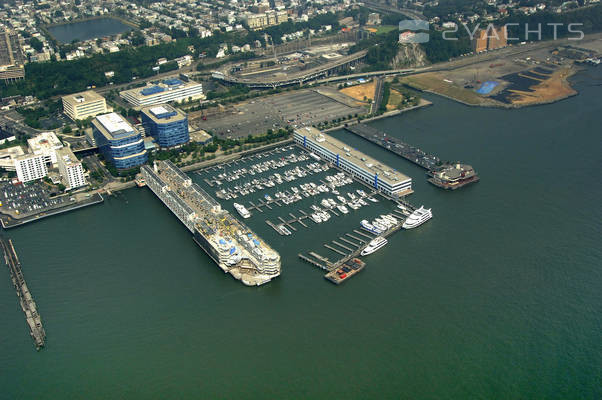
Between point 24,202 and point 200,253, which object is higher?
point 24,202

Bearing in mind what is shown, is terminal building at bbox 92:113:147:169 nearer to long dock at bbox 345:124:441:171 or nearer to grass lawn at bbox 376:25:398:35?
long dock at bbox 345:124:441:171

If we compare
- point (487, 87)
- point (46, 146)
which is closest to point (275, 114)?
point (46, 146)

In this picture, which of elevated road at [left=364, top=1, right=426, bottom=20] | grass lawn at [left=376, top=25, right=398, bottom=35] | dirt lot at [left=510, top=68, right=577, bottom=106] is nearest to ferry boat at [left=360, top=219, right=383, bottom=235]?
dirt lot at [left=510, top=68, right=577, bottom=106]

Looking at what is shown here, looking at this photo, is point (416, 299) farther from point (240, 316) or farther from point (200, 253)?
point (200, 253)

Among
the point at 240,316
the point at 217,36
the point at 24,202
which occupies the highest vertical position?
the point at 217,36

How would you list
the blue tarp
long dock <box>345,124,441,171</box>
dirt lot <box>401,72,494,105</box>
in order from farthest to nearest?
the blue tarp, dirt lot <box>401,72,494,105</box>, long dock <box>345,124,441,171</box>

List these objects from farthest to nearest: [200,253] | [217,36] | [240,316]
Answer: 1. [217,36]
2. [200,253]
3. [240,316]

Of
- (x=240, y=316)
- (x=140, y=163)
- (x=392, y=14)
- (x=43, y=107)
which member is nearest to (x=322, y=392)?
(x=240, y=316)

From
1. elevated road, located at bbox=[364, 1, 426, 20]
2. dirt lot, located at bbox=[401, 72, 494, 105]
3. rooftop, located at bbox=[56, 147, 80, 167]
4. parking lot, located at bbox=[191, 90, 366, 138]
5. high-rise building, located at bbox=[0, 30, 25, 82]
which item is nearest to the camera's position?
rooftop, located at bbox=[56, 147, 80, 167]
